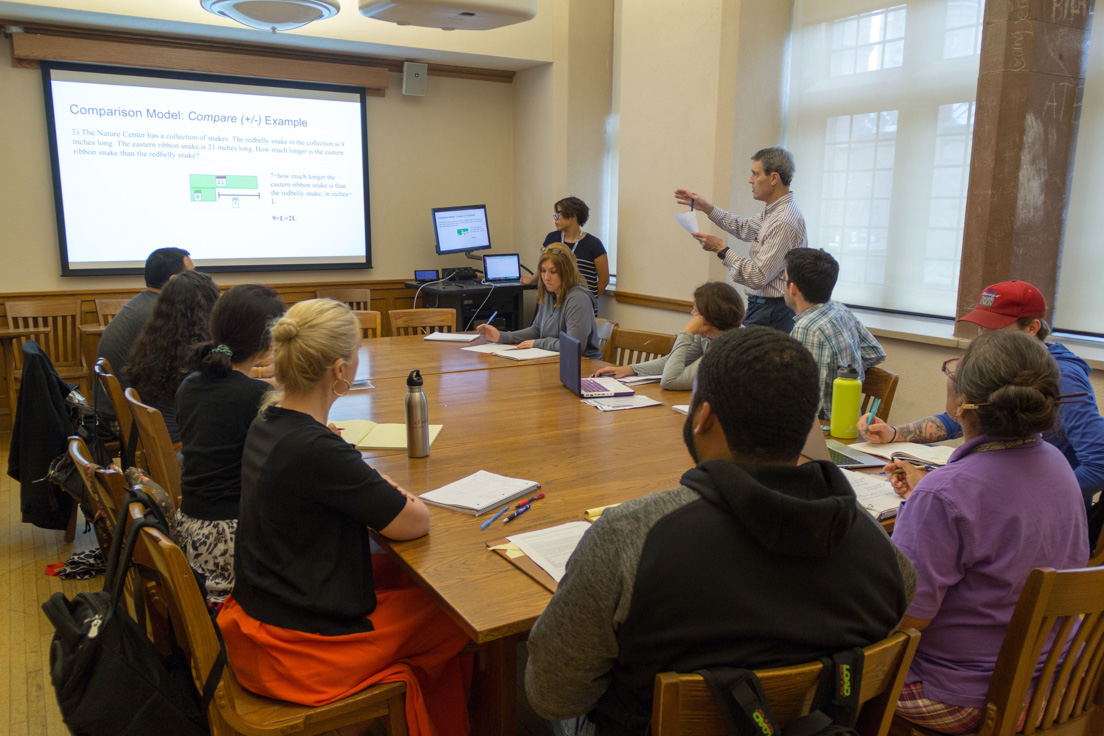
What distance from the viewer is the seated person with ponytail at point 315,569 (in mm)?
1519

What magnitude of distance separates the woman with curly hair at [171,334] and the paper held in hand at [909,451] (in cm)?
218

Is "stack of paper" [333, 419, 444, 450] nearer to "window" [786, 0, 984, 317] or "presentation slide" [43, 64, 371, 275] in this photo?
"window" [786, 0, 984, 317]

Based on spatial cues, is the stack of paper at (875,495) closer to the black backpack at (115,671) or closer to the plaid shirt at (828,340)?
the plaid shirt at (828,340)

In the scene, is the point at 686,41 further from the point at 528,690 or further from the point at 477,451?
the point at 528,690

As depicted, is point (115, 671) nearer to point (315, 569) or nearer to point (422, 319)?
point (315, 569)

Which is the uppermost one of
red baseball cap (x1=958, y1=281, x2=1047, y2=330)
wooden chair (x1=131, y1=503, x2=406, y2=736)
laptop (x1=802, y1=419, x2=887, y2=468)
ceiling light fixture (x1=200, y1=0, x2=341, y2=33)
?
ceiling light fixture (x1=200, y1=0, x2=341, y2=33)

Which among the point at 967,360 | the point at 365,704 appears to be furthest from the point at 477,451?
the point at 967,360

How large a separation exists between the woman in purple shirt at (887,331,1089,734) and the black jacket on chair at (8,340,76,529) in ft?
9.98

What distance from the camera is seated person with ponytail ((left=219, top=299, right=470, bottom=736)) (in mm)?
1519

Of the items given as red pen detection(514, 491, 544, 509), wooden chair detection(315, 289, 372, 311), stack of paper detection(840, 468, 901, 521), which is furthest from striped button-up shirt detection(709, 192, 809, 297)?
wooden chair detection(315, 289, 372, 311)

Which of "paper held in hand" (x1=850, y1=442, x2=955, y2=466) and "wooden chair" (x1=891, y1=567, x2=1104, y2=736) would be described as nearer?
"wooden chair" (x1=891, y1=567, x2=1104, y2=736)

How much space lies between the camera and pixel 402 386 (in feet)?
10.2

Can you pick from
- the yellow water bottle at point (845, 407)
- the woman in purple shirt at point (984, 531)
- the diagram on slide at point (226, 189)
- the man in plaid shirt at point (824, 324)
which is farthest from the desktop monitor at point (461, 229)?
the woman in purple shirt at point (984, 531)

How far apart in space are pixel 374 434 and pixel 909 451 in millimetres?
1570
